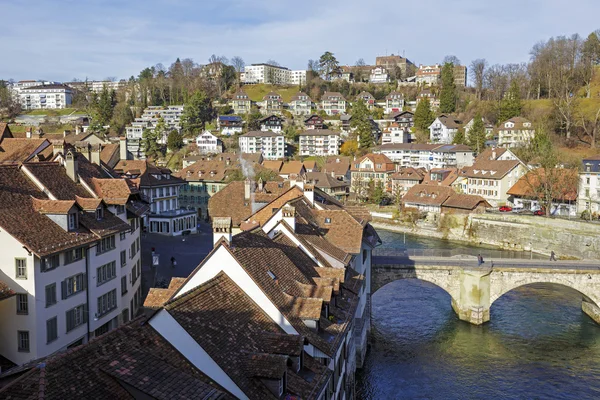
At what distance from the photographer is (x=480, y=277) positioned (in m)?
38.2

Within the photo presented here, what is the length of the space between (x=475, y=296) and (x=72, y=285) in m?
26.5

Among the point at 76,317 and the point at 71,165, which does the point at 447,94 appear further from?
the point at 76,317

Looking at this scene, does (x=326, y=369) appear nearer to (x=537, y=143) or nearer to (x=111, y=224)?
(x=111, y=224)

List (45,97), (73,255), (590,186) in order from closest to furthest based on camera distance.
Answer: (73,255), (590,186), (45,97)

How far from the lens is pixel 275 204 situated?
30.8 metres

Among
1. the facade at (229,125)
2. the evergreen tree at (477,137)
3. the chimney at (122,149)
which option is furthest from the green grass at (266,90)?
the chimney at (122,149)

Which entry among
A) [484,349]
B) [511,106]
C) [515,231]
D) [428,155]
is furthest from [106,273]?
[511,106]

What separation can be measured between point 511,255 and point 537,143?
81.7 feet

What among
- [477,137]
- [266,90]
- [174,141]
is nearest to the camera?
[477,137]

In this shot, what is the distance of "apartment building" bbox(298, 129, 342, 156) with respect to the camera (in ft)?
380

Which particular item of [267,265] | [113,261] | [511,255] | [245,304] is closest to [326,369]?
[245,304]

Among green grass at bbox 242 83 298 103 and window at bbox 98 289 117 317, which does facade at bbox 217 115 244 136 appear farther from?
window at bbox 98 289 117 317

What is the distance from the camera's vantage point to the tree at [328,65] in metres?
164

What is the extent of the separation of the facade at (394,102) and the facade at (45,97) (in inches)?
3554
